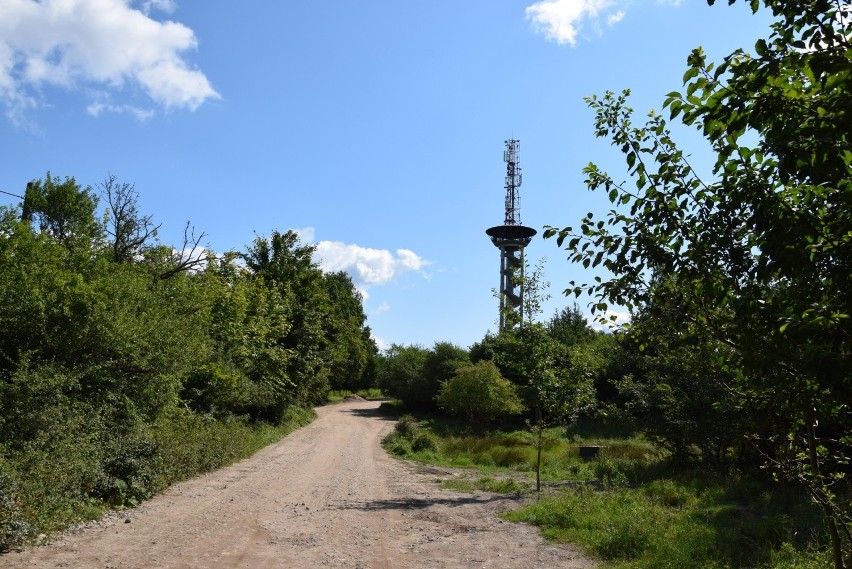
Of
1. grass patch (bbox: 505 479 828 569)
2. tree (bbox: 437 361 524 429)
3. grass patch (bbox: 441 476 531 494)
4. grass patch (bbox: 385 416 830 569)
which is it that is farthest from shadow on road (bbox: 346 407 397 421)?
grass patch (bbox: 505 479 828 569)

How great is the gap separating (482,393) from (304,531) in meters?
26.5

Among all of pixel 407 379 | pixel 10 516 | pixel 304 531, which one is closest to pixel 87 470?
pixel 10 516

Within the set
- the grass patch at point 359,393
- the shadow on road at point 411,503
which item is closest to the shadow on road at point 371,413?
the grass patch at point 359,393

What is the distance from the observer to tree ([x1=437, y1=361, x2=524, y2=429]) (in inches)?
1428

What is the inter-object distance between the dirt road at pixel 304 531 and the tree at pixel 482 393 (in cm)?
1854

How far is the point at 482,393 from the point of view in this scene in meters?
36.2

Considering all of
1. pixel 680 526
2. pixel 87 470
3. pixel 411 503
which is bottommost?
pixel 411 503

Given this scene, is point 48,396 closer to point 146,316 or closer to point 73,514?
point 73,514

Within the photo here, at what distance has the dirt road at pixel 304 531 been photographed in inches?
332

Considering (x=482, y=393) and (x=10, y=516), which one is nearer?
(x=10, y=516)

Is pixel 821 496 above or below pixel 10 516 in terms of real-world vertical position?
above

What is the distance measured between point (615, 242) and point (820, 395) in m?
1.39

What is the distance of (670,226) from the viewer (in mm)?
3762

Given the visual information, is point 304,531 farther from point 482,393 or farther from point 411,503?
point 482,393
